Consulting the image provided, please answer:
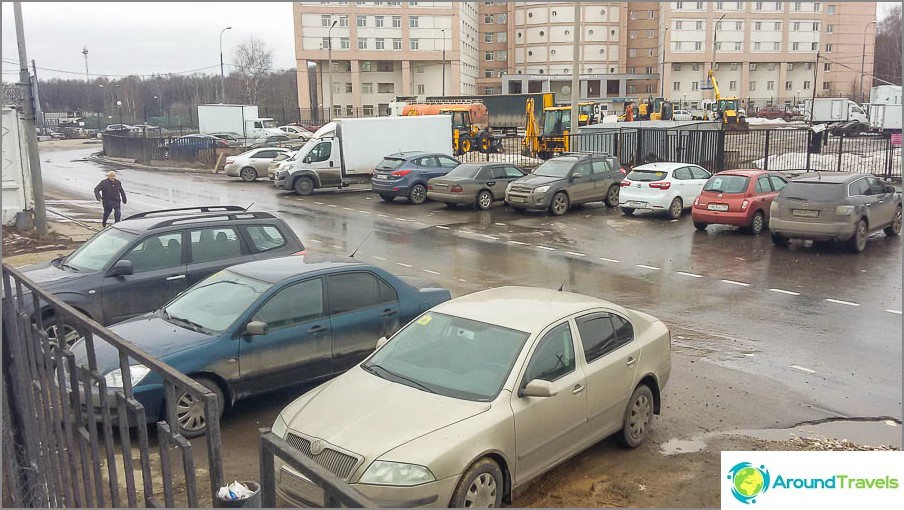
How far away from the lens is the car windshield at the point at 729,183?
18766 millimetres

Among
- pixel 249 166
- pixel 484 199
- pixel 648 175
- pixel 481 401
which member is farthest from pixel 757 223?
pixel 249 166

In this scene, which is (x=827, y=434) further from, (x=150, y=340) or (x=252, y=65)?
(x=252, y=65)

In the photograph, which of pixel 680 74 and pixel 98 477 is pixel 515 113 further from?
pixel 98 477

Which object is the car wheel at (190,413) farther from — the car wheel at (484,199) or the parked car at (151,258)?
the car wheel at (484,199)

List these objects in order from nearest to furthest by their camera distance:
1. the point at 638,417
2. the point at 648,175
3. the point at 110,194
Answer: the point at 638,417, the point at 110,194, the point at 648,175

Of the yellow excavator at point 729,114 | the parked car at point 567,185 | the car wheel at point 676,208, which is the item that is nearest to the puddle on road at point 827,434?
the car wheel at point 676,208

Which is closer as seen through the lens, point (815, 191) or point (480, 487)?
point (480, 487)

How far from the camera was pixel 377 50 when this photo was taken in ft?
262

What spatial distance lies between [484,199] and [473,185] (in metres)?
0.63

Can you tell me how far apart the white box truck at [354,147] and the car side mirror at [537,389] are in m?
24.0

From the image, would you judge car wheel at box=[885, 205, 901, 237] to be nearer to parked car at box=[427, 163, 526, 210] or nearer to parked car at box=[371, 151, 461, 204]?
Answer: parked car at box=[427, 163, 526, 210]

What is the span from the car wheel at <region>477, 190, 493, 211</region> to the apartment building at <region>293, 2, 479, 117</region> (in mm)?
54883

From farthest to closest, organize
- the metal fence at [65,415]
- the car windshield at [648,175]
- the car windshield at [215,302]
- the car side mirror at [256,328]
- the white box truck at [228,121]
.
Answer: the white box truck at [228,121] < the car windshield at [648,175] < the car windshield at [215,302] < the car side mirror at [256,328] < the metal fence at [65,415]

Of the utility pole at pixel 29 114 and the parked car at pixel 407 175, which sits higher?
the utility pole at pixel 29 114
